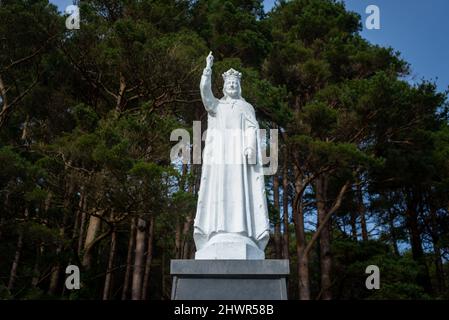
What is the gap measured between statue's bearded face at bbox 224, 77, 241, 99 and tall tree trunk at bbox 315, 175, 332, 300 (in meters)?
8.21

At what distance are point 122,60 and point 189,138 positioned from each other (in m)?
2.86

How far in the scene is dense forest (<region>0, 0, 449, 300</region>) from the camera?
33.2 feet

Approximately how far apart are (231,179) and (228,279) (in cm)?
118

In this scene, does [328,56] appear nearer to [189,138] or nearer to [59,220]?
[189,138]

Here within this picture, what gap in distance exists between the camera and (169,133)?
34.8 ft

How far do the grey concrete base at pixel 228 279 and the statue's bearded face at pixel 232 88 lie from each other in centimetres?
212

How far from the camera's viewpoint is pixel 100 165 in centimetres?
991

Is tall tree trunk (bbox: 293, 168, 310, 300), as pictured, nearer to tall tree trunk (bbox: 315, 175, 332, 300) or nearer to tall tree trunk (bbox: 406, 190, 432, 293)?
tall tree trunk (bbox: 315, 175, 332, 300)

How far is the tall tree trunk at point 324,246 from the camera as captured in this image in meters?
13.0

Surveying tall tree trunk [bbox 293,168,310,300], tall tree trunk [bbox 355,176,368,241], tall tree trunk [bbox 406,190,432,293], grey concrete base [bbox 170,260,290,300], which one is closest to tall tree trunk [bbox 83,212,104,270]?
tall tree trunk [bbox 293,168,310,300]

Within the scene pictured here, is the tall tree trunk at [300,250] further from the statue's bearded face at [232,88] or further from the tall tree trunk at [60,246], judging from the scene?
the statue's bearded face at [232,88]

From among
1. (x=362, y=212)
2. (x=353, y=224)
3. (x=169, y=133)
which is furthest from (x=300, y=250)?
(x=353, y=224)

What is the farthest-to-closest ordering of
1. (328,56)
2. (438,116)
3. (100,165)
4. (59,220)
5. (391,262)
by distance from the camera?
(328,56), (438,116), (391,262), (59,220), (100,165)

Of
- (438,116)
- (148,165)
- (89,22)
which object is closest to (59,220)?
(148,165)
